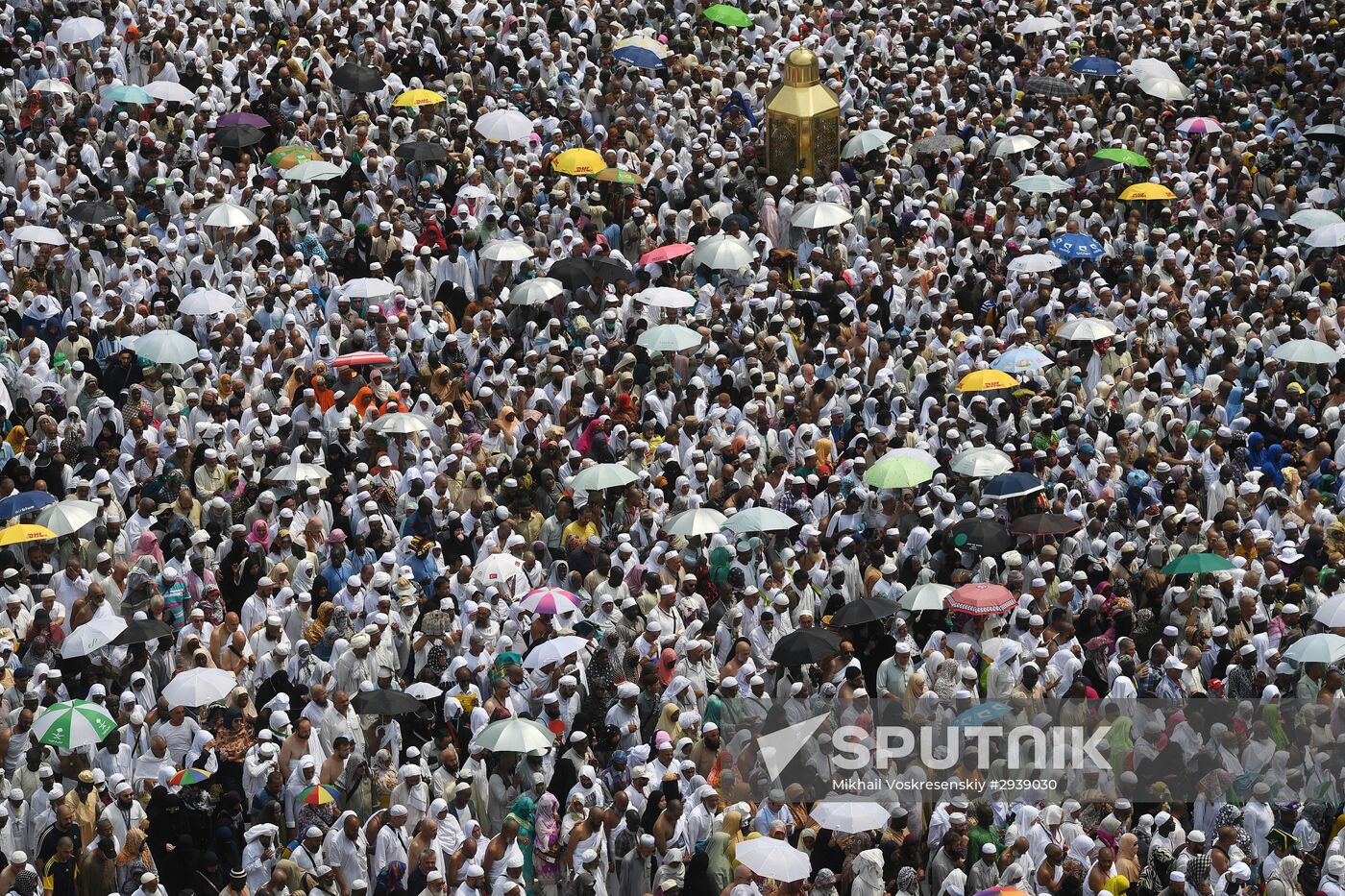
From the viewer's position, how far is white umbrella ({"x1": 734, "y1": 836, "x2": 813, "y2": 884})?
653 inches

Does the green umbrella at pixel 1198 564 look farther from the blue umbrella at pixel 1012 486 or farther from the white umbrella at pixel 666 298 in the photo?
the white umbrella at pixel 666 298

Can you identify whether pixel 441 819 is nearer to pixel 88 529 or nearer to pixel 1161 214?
pixel 88 529

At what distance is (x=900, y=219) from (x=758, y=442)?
5.30 meters

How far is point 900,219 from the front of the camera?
26750 millimetres

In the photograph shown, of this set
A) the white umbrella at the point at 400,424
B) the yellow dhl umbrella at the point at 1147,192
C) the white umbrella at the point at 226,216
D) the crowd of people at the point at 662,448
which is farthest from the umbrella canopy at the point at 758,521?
the yellow dhl umbrella at the point at 1147,192

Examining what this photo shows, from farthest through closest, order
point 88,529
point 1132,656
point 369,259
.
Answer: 1. point 369,259
2. point 88,529
3. point 1132,656

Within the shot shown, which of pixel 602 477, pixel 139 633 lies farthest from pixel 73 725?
pixel 602 477

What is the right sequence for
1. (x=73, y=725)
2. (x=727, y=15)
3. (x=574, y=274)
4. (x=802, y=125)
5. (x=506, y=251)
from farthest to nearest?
(x=727, y=15), (x=802, y=125), (x=506, y=251), (x=574, y=274), (x=73, y=725)

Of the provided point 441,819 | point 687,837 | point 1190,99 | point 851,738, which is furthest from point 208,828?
point 1190,99

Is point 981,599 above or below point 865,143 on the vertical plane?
above

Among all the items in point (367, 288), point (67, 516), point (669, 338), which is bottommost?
point (669, 338)

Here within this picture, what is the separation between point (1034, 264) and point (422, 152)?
6610 millimetres

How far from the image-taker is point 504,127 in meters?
27.4

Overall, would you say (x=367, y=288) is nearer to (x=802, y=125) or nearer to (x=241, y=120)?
(x=241, y=120)
